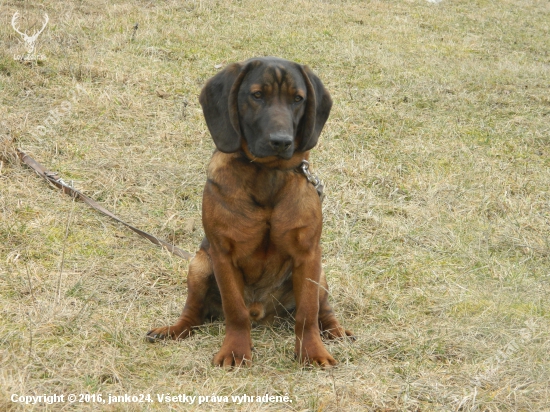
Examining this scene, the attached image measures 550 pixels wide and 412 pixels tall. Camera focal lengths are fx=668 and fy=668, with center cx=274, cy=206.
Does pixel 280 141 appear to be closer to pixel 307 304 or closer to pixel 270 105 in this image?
pixel 270 105

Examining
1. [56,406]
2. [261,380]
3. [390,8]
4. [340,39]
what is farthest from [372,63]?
[56,406]

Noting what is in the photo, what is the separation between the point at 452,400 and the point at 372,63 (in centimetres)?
827

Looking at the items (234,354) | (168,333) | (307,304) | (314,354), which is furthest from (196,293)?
(314,354)

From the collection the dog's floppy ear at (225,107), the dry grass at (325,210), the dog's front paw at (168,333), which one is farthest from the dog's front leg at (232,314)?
the dog's floppy ear at (225,107)

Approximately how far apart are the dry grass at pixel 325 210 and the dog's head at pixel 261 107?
127 cm

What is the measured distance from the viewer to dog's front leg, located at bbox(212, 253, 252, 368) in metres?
3.87

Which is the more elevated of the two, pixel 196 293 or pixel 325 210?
pixel 196 293

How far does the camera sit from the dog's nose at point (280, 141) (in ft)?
11.8

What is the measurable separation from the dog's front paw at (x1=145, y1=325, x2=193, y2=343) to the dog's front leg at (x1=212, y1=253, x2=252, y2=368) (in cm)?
41

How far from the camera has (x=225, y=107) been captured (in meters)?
3.89

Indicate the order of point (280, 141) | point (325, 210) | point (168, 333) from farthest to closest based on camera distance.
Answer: point (325, 210)
point (168, 333)
point (280, 141)

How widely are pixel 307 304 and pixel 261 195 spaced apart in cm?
70

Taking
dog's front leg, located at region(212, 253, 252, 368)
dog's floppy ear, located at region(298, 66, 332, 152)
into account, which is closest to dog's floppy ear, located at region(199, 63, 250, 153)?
dog's floppy ear, located at region(298, 66, 332, 152)

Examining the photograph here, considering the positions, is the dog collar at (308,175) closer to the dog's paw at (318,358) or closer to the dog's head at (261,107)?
the dog's head at (261,107)
